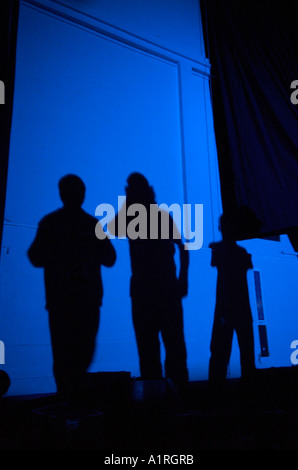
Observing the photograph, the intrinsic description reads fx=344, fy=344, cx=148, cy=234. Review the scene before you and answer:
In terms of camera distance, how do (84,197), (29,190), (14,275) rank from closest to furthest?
(14,275)
(29,190)
(84,197)

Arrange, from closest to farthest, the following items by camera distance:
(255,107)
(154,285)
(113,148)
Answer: (154,285) < (113,148) < (255,107)

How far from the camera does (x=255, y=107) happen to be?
3.55 m

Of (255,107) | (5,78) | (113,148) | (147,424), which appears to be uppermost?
(255,107)

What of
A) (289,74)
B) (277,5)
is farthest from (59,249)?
(277,5)

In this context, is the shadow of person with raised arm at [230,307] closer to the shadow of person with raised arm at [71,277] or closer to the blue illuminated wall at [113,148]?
the blue illuminated wall at [113,148]

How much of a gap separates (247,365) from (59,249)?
2074mm

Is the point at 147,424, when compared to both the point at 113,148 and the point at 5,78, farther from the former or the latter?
the point at 5,78

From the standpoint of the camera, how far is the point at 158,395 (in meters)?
1.76

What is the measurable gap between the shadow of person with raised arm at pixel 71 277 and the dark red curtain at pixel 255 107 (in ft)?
4.87

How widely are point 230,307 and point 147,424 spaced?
1.97 meters

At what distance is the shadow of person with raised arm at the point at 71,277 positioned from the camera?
2512mm

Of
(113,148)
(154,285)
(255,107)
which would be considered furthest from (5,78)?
(255,107)

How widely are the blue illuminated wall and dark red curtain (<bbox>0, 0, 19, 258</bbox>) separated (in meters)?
0.06
